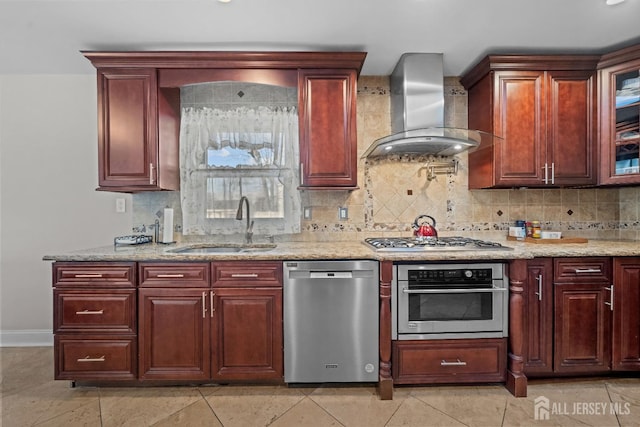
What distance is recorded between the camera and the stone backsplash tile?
8.78ft

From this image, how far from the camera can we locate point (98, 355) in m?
1.97

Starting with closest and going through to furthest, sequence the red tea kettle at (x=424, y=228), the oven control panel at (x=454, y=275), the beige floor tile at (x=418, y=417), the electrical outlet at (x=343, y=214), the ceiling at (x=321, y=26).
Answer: the beige floor tile at (x=418, y=417)
the ceiling at (x=321, y=26)
the oven control panel at (x=454, y=275)
the red tea kettle at (x=424, y=228)
the electrical outlet at (x=343, y=214)

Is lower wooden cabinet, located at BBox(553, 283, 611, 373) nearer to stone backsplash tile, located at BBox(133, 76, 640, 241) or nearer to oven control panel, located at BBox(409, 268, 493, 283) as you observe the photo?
oven control panel, located at BBox(409, 268, 493, 283)

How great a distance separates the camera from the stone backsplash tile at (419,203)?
2676mm

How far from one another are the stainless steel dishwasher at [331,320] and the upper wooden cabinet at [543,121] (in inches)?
55.3

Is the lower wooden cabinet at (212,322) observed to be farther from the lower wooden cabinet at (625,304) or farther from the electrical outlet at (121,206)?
the lower wooden cabinet at (625,304)

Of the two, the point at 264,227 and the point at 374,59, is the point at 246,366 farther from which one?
the point at 374,59

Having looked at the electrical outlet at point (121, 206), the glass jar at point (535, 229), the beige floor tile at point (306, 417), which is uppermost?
the electrical outlet at point (121, 206)

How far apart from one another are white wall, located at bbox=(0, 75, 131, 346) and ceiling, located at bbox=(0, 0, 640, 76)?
1.30 feet

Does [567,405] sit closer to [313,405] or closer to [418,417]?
[418,417]

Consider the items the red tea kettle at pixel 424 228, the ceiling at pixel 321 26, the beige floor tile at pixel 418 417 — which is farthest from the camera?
the red tea kettle at pixel 424 228

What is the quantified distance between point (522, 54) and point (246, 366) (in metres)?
3.02

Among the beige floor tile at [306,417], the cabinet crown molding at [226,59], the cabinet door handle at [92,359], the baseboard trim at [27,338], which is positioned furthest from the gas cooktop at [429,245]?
the baseboard trim at [27,338]

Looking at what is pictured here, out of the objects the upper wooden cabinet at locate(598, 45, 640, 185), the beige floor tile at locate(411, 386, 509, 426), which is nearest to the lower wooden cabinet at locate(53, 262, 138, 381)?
the beige floor tile at locate(411, 386, 509, 426)
